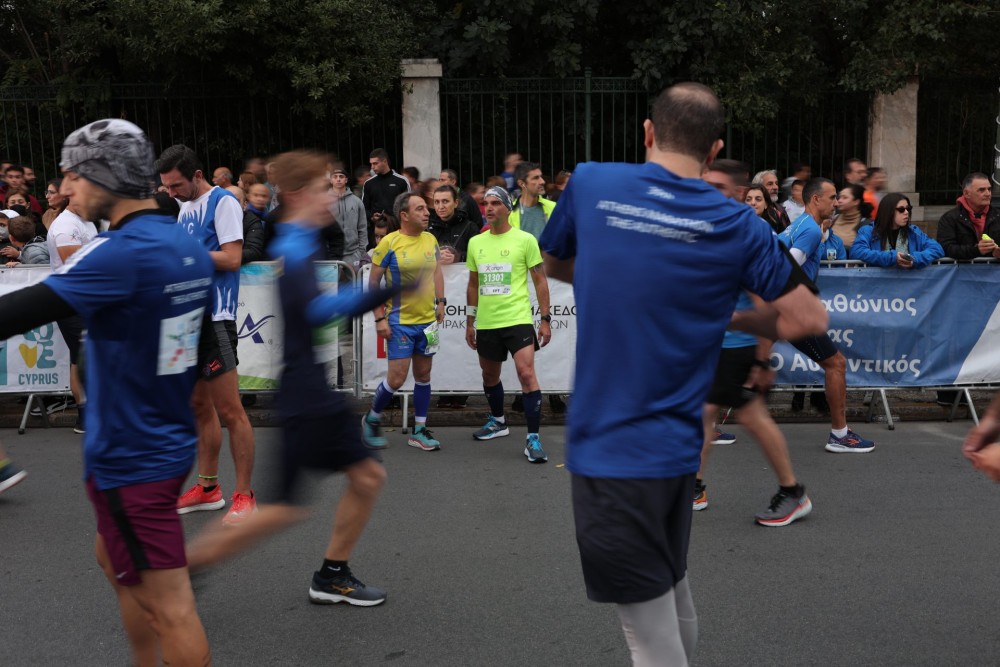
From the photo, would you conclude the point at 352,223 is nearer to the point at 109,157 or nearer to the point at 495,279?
the point at 495,279

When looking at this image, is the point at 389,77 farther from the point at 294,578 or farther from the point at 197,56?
the point at 294,578

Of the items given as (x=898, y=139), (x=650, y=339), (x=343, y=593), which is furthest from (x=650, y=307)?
(x=898, y=139)

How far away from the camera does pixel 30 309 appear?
9.40ft

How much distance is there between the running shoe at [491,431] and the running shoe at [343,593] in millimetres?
3595

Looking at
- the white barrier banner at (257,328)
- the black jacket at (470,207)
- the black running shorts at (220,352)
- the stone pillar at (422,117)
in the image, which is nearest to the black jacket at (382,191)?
the black jacket at (470,207)

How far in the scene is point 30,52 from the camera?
16547 mm

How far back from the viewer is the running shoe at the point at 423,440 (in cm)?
802

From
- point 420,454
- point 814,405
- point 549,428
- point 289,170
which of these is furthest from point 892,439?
point 289,170

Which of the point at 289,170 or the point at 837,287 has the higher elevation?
the point at 289,170

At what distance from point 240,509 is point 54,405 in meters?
4.46

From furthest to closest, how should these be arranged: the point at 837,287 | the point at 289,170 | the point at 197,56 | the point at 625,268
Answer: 1. the point at 197,56
2. the point at 837,287
3. the point at 289,170
4. the point at 625,268

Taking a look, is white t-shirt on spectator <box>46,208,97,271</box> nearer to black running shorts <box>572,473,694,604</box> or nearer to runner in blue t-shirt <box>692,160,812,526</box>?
runner in blue t-shirt <box>692,160,812,526</box>

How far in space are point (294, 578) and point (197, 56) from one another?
10410 millimetres

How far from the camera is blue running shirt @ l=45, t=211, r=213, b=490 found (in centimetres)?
306
